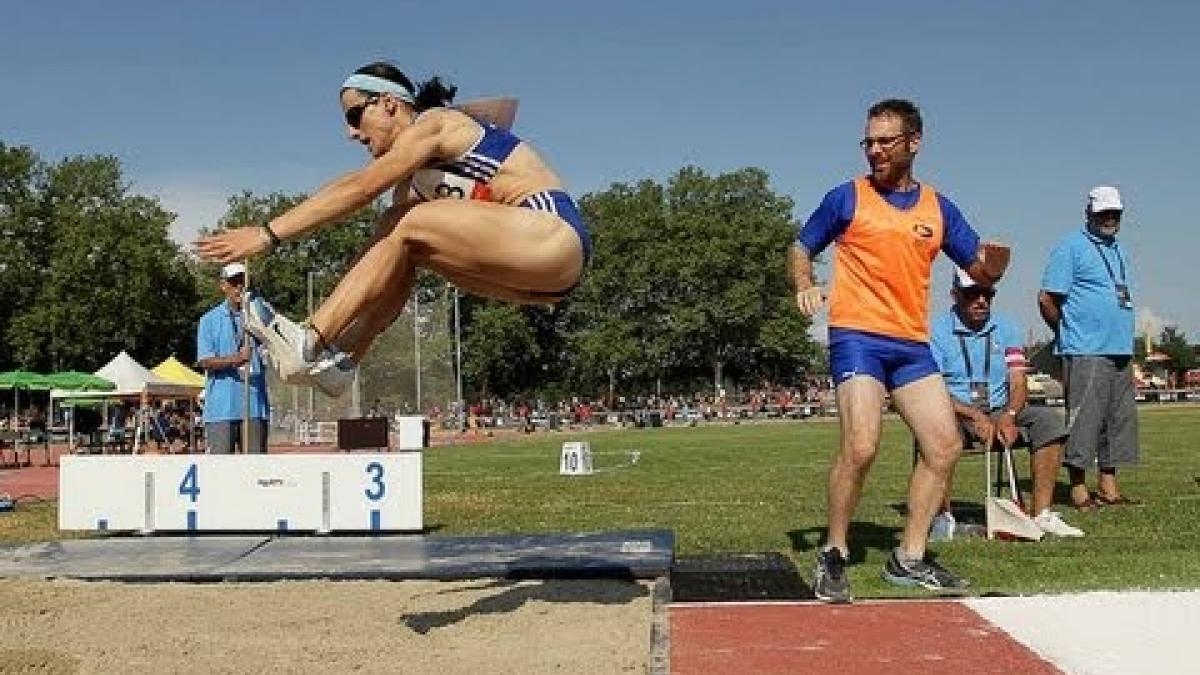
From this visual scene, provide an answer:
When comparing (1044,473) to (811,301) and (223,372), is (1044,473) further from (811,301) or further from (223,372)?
(223,372)

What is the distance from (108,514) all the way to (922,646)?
7545 mm

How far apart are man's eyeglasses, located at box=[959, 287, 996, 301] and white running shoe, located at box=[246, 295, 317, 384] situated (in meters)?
5.39

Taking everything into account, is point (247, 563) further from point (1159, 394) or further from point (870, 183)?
point (1159, 394)

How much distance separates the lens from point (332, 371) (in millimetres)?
5367

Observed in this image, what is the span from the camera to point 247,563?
720 centimetres

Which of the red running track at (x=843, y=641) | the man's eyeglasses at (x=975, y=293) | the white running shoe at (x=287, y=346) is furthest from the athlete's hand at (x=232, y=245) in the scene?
the man's eyeglasses at (x=975, y=293)

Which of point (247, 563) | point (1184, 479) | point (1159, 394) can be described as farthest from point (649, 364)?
point (247, 563)

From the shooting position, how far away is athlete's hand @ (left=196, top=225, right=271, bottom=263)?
493 cm

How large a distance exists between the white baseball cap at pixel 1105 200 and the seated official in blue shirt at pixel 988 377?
3.74ft

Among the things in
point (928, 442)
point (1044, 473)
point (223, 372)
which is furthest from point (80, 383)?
point (928, 442)

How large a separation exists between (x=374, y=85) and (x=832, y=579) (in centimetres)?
310

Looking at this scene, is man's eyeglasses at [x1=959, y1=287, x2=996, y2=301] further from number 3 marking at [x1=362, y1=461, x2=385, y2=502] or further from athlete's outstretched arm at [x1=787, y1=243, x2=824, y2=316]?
number 3 marking at [x1=362, y1=461, x2=385, y2=502]

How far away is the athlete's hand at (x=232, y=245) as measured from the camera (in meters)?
4.93

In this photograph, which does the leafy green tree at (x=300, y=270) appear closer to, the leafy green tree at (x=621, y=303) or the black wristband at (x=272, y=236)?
the leafy green tree at (x=621, y=303)
